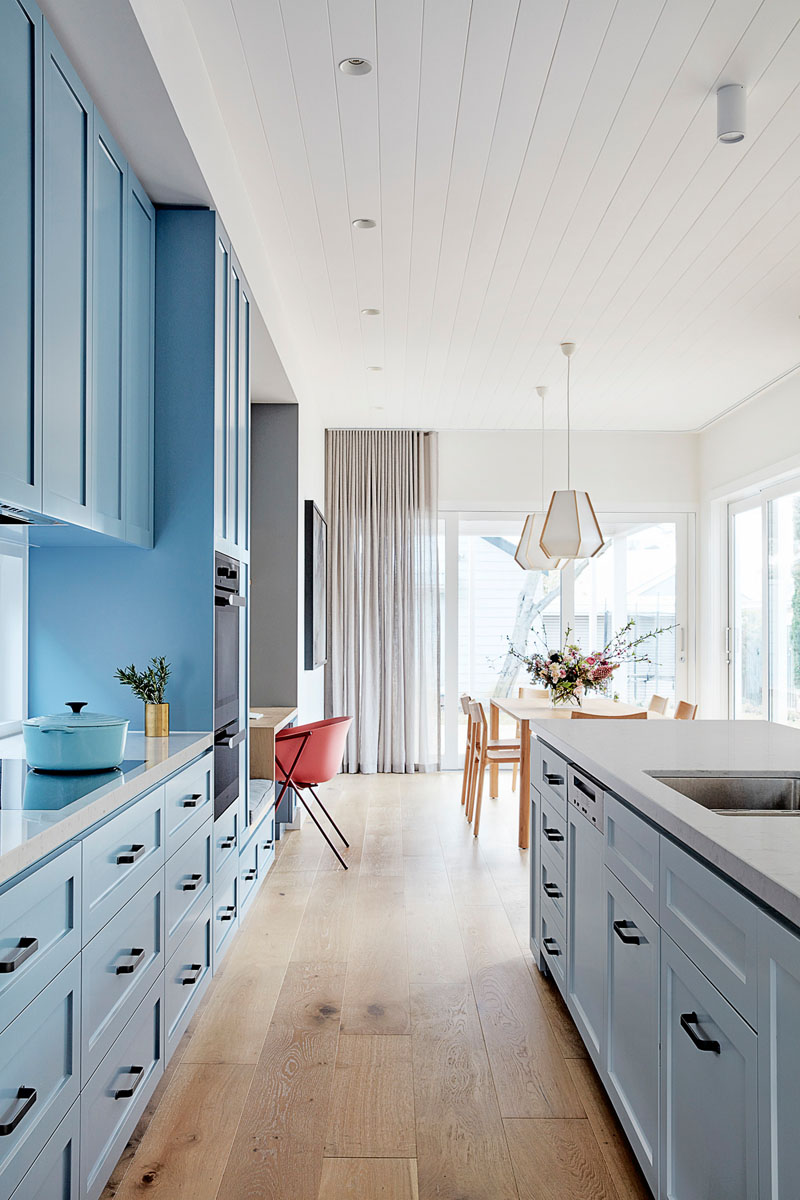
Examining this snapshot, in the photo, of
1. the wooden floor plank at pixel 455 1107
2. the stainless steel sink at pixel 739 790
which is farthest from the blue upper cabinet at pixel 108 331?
the wooden floor plank at pixel 455 1107

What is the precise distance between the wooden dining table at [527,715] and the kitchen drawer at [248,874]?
4.72 ft

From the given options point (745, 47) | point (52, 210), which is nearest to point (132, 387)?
point (52, 210)

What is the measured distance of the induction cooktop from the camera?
164 centimetres

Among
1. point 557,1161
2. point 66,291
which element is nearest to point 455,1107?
point 557,1161

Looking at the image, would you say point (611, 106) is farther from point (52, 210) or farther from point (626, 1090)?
point (626, 1090)

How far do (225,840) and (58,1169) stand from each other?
1.52 meters

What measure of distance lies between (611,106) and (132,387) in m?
1.68

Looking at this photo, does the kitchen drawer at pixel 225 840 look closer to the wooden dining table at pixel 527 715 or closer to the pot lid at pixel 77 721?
the pot lid at pixel 77 721

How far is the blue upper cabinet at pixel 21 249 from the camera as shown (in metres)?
1.68

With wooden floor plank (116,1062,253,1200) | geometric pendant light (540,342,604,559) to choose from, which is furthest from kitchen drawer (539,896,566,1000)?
geometric pendant light (540,342,604,559)

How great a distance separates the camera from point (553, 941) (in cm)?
275

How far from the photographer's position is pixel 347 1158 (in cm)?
195

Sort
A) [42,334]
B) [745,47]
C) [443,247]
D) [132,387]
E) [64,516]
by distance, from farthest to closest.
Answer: [443,247]
[132,387]
[745,47]
[64,516]
[42,334]

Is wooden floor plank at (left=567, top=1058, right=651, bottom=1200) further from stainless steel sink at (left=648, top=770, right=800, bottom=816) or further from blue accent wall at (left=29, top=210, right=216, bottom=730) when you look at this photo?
blue accent wall at (left=29, top=210, right=216, bottom=730)
